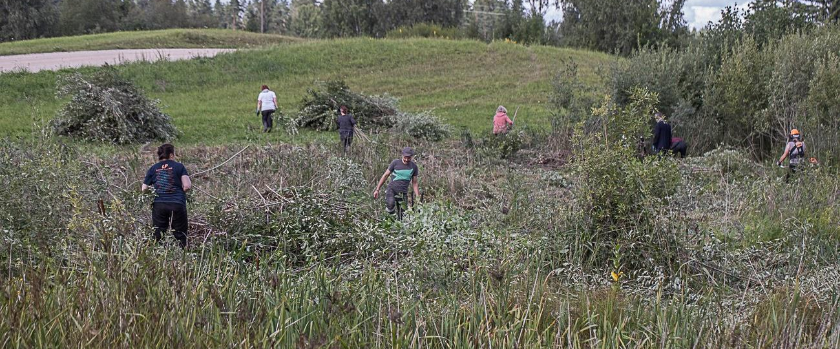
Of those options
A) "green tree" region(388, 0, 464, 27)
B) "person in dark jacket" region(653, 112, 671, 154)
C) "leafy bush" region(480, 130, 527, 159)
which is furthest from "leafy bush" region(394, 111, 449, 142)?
"green tree" region(388, 0, 464, 27)

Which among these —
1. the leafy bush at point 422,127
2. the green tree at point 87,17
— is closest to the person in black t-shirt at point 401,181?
the leafy bush at point 422,127

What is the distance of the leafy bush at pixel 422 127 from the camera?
55.6 ft

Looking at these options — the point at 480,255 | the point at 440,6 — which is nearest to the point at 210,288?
the point at 480,255

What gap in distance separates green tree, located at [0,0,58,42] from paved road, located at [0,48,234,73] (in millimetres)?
24256

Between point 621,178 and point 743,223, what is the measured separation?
2.28 m

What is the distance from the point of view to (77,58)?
27.0 meters

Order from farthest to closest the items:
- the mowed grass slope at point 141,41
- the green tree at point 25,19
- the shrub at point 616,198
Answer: the green tree at point 25,19 → the mowed grass slope at point 141,41 → the shrub at point 616,198

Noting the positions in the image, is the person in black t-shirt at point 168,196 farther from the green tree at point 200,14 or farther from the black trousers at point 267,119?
the green tree at point 200,14

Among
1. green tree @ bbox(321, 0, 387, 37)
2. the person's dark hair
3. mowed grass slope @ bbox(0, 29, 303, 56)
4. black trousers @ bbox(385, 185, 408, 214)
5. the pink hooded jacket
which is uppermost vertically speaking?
green tree @ bbox(321, 0, 387, 37)

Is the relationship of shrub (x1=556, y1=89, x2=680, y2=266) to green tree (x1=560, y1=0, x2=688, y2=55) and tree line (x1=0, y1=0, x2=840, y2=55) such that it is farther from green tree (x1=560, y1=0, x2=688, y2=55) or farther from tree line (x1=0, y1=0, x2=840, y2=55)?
green tree (x1=560, y1=0, x2=688, y2=55)

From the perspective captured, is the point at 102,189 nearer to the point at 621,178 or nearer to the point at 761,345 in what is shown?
the point at 621,178

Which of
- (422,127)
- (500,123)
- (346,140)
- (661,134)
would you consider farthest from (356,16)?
(661,134)

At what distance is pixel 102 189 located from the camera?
832 cm

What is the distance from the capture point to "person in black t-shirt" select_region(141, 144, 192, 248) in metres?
7.60
